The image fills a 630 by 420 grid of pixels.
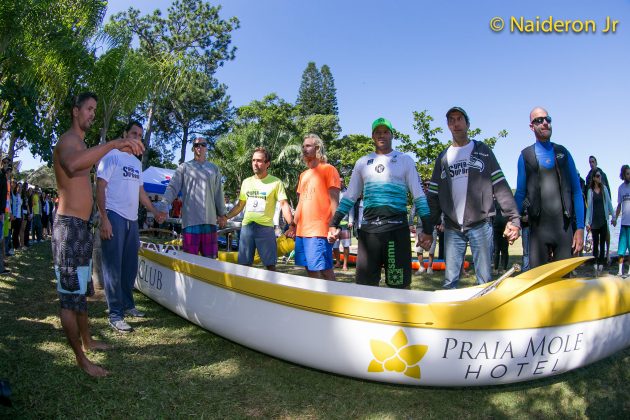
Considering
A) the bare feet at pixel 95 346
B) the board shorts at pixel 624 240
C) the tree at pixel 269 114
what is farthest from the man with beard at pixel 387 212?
the tree at pixel 269 114

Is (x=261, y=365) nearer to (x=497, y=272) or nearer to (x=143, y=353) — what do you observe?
(x=143, y=353)

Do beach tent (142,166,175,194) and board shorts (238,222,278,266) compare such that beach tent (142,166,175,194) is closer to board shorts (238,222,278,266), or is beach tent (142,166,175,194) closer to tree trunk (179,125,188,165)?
board shorts (238,222,278,266)

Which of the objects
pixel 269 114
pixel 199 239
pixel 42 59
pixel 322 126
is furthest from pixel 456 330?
pixel 322 126

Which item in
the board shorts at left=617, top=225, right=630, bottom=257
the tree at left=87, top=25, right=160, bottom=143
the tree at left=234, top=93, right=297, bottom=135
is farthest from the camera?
the tree at left=234, top=93, right=297, bottom=135

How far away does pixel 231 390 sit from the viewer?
2604mm

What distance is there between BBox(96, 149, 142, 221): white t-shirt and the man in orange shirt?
1.55 metres

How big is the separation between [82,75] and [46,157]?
3.74 m

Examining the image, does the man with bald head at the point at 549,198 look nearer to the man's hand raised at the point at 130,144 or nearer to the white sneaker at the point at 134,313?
the man's hand raised at the point at 130,144

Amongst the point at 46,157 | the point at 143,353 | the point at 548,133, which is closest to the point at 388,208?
the point at 548,133

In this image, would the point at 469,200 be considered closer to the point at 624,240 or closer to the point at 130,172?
the point at 130,172

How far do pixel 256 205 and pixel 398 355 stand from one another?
7.96 feet

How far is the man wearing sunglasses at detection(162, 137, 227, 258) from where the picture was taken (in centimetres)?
454

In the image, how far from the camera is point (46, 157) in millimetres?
6891

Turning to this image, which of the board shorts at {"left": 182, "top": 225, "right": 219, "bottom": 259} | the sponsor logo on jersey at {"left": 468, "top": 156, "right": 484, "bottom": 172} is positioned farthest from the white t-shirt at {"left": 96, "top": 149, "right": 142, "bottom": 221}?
the sponsor logo on jersey at {"left": 468, "top": 156, "right": 484, "bottom": 172}
